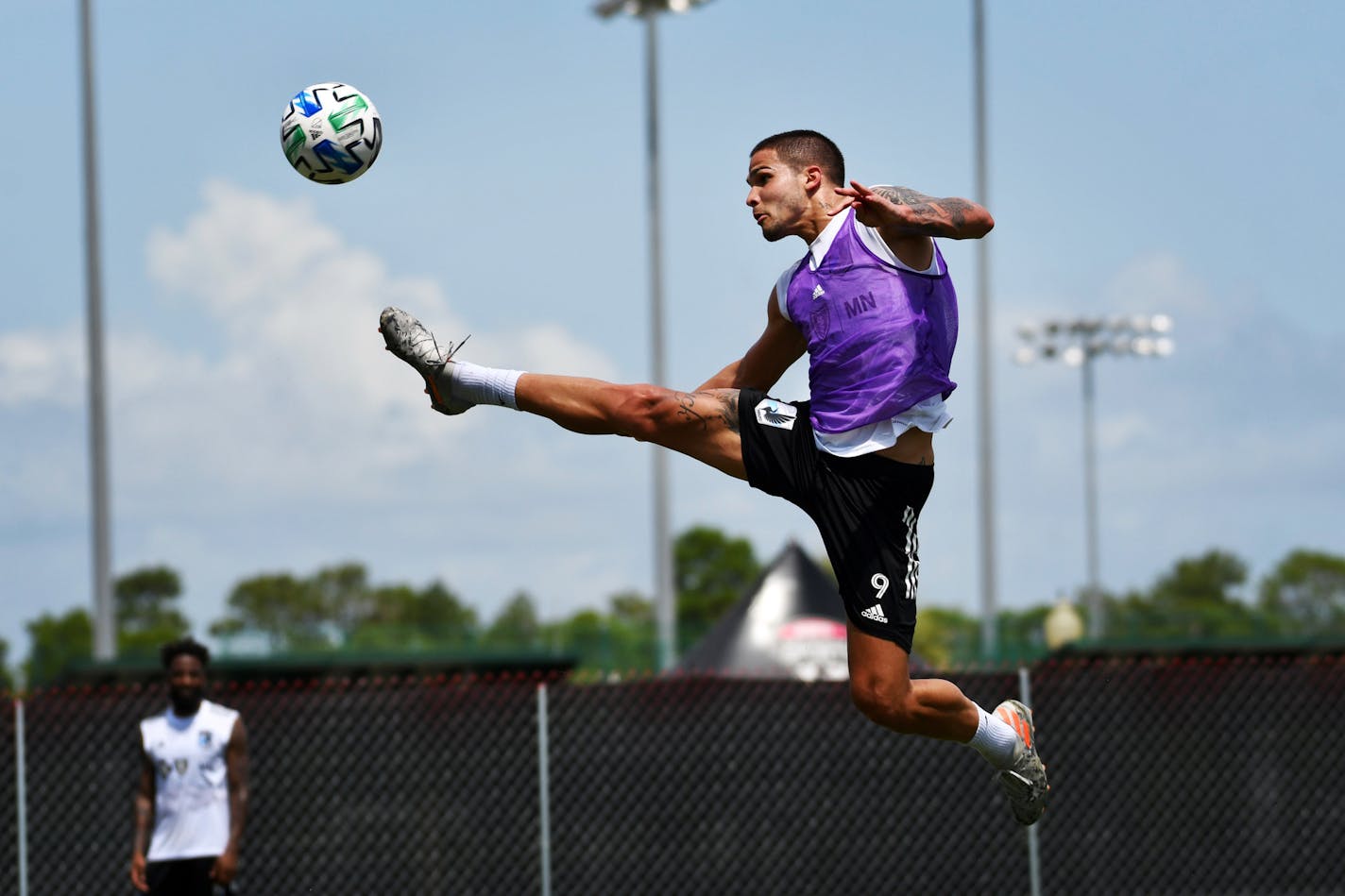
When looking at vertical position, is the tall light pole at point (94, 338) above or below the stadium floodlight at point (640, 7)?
below

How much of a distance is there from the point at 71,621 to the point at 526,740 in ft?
168

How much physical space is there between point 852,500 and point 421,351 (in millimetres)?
1834

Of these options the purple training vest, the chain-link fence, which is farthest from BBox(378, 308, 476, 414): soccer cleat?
the chain-link fence

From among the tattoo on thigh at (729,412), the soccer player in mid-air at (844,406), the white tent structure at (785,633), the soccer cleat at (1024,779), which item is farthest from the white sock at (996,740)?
the white tent structure at (785,633)

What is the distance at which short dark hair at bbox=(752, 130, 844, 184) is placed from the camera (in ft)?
23.7

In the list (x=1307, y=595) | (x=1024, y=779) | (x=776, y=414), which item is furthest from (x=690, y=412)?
(x=1307, y=595)

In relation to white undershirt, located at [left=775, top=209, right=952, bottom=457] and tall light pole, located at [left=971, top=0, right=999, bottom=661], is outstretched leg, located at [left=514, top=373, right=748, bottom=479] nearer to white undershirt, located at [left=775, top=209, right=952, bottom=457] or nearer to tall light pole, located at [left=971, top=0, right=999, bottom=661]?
white undershirt, located at [left=775, top=209, right=952, bottom=457]

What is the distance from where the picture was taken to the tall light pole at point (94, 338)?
2077 cm

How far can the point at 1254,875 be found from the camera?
12.5 metres

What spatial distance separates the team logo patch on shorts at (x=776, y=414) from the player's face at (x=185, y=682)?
4642 millimetres

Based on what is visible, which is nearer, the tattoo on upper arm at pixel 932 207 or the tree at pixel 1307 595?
the tattoo on upper arm at pixel 932 207

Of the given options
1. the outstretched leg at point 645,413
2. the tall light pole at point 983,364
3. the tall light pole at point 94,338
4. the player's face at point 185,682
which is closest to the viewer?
the outstretched leg at point 645,413

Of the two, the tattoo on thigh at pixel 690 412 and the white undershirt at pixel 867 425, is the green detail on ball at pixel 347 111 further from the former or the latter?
the white undershirt at pixel 867 425

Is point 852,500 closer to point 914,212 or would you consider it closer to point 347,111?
point 914,212
